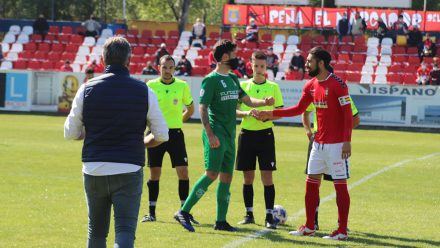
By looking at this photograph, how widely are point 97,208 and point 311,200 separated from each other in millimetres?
4344

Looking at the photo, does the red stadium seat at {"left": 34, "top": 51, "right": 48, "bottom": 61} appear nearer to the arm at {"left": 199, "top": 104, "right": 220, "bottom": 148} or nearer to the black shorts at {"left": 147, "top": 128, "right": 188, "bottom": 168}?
the black shorts at {"left": 147, "top": 128, "right": 188, "bottom": 168}

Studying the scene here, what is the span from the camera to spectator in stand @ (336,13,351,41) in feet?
141

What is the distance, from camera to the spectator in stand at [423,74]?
3638cm

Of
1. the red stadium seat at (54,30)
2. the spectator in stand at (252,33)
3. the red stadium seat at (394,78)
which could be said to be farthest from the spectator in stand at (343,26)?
the red stadium seat at (54,30)

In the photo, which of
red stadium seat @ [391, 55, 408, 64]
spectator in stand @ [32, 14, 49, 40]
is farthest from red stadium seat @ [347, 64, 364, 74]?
spectator in stand @ [32, 14, 49, 40]

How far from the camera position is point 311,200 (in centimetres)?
1116

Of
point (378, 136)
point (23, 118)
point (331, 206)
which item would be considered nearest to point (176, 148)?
point (331, 206)

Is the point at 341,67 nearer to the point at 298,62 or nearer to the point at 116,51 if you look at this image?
the point at 298,62

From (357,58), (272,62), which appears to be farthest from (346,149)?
(357,58)

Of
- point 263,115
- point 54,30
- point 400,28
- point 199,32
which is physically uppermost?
point 400,28

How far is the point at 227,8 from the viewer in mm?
45969

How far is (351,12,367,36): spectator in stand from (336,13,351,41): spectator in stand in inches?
11.6

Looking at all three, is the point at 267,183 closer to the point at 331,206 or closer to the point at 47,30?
the point at 331,206

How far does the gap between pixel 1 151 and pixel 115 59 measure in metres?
15.5
